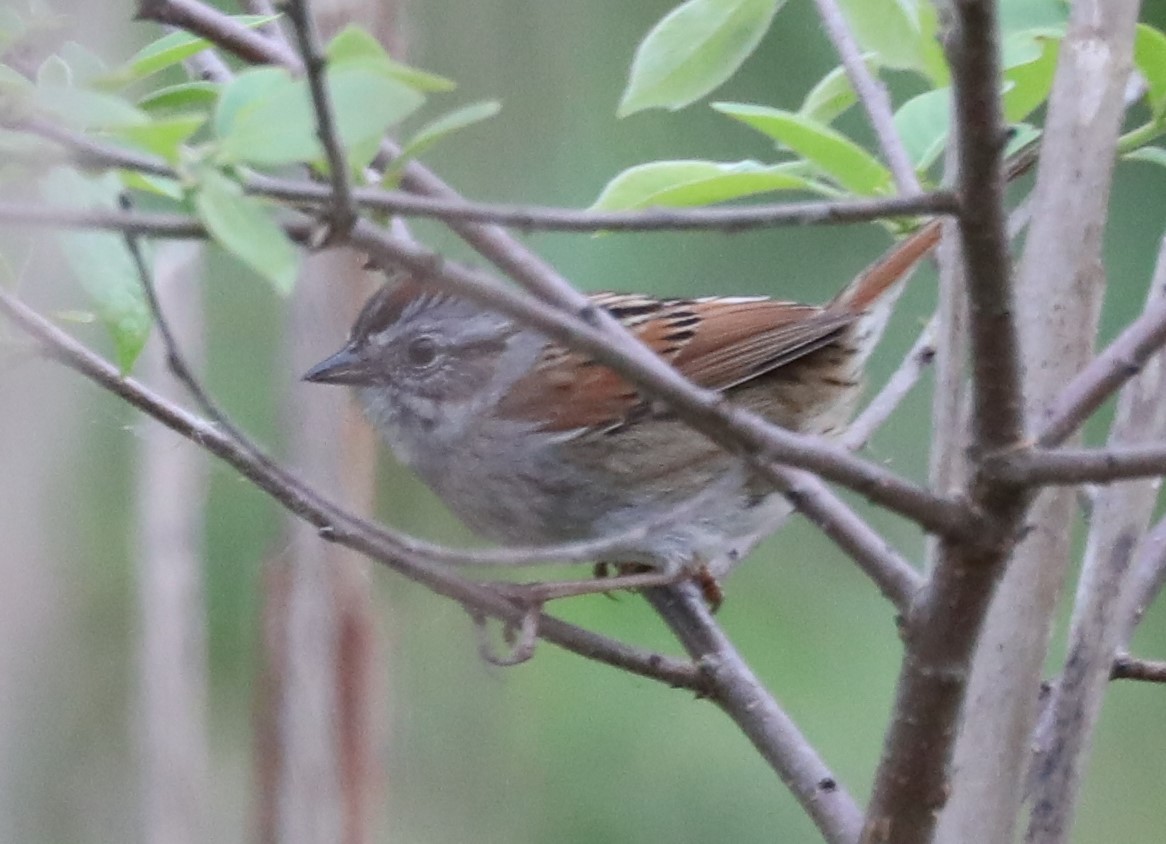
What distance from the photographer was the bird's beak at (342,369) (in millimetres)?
2084

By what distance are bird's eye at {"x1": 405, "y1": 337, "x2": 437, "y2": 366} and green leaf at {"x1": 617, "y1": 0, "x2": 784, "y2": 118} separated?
100cm

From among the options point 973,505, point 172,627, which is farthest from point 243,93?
point 172,627

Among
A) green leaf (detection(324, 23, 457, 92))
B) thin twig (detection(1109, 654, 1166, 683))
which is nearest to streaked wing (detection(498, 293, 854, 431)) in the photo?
thin twig (detection(1109, 654, 1166, 683))

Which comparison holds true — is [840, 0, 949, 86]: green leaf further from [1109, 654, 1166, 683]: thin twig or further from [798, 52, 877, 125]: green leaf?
[1109, 654, 1166, 683]: thin twig

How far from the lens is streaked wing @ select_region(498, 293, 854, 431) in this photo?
235cm

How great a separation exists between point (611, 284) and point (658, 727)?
1.09 meters

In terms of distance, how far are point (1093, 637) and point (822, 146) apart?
0.62 meters

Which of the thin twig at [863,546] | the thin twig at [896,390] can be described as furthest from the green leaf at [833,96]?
the thin twig at [863,546]

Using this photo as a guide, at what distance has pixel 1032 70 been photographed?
1.48 m

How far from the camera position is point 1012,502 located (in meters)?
1.13

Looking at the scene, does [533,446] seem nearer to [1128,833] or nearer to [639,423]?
→ [639,423]

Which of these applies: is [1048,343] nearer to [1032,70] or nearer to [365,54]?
[1032,70]

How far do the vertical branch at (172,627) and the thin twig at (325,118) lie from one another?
1181 millimetres

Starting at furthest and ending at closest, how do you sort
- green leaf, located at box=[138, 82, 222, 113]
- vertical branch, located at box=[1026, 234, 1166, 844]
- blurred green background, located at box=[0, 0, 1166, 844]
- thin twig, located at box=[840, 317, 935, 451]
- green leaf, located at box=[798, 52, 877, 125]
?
1. blurred green background, located at box=[0, 0, 1166, 844]
2. thin twig, located at box=[840, 317, 935, 451]
3. green leaf, located at box=[798, 52, 877, 125]
4. vertical branch, located at box=[1026, 234, 1166, 844]
5. green leaf, located at box=[138, 82, 222, 113]
